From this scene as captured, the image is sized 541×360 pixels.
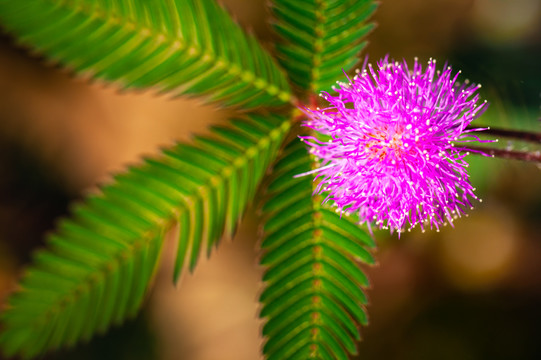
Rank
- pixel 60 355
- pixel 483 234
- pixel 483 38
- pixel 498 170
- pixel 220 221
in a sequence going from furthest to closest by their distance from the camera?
pixel 60 355 → pixel 483 234 → pixel 483 38 → pixel 498 170 → pixel 220 221

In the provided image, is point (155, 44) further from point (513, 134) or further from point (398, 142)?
point (513, 134)

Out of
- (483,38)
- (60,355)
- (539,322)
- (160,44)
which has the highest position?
(483,38)

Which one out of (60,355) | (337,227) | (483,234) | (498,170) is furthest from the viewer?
(60,355)

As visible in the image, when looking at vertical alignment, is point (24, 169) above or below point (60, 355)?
above

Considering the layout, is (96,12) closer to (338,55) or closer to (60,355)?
(338,55)

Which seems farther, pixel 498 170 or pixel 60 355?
pixel 60 355

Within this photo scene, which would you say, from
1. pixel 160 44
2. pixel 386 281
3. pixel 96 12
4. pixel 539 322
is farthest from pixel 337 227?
pixel 539 322

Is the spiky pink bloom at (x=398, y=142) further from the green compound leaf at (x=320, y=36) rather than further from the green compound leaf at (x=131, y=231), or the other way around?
the green compound leaf at (x=131, y=231)
